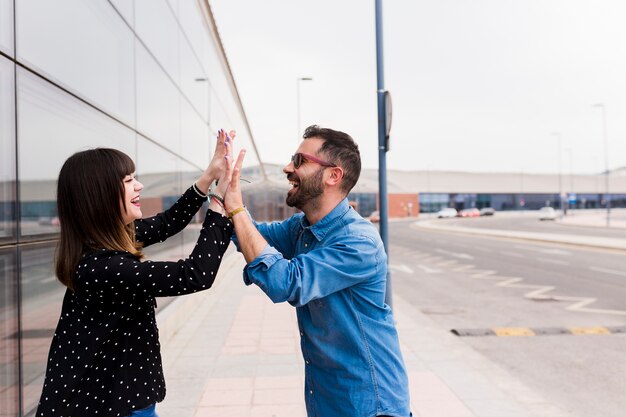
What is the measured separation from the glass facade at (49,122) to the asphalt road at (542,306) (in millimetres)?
4490

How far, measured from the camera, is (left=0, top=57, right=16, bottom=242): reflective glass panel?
114 inches

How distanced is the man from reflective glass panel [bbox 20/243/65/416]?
79.9 inches

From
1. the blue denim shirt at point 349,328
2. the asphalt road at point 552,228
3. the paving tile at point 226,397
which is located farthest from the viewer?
the asphalt road at point 552,228

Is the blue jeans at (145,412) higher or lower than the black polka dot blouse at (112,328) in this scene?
lower

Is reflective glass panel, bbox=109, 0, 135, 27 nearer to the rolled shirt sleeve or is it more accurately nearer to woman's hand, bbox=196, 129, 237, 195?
woman's hand, bbox=196, 129, 237, 195

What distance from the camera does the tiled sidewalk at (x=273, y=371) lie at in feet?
15.1

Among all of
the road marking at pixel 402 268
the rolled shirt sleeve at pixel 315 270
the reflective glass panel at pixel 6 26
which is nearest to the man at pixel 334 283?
the rolled shirt sleeve at pixel 315 270

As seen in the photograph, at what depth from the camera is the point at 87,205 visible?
1.85 metres

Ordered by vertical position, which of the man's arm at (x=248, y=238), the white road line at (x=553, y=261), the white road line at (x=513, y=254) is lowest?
the white road line at (x=513, y=254)

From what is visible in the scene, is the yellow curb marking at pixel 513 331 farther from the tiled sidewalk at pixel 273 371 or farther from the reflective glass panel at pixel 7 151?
the reflective glass panel at pixel 7 151

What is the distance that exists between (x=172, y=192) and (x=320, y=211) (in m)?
7.08

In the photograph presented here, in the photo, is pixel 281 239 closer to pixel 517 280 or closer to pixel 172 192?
pixel 172 192

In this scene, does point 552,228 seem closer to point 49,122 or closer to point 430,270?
point 430,270

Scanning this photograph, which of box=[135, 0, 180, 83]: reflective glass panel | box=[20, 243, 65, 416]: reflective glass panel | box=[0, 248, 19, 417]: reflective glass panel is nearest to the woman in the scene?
box=[0, 248, 19, 417]: reflective glass panel
